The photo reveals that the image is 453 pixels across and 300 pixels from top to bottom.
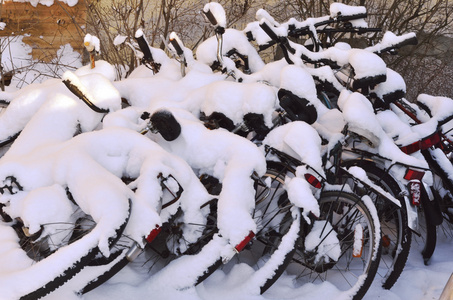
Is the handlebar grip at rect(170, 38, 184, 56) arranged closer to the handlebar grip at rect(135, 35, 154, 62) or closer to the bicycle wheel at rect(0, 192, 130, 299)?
the handlebar grip at rect(135, 35, 154, 62)

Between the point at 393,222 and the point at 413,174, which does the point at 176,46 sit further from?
the point at 393,222

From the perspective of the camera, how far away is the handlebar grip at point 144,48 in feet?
12.0

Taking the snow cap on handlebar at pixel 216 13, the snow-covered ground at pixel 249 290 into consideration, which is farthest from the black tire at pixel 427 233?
the snow cap on handlebar at pixel 216 13

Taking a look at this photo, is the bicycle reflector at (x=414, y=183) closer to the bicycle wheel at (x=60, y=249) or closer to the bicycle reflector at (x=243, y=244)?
the bicycle reflector at (x=243, y=244)

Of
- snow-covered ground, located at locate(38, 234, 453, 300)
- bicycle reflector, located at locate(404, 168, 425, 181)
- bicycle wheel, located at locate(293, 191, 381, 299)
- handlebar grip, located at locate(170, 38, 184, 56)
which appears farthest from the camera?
handlebar grip, located at locate(170, 38, 184, 56)

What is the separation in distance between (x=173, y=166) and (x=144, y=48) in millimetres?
1431

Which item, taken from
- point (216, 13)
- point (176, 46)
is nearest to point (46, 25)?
point (176, 46)

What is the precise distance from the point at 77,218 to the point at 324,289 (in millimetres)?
1478

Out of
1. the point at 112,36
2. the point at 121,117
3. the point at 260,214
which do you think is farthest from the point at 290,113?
the point at 112,36

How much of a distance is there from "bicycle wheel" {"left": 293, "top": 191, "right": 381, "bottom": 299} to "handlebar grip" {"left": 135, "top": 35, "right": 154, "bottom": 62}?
1664mm

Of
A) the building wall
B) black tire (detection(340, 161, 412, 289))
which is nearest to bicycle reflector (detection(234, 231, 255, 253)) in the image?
black tire (detection(340, 161, 412, 289))

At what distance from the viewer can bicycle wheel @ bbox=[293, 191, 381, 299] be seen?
2.82 m

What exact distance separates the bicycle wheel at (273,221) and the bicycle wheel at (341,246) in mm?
163

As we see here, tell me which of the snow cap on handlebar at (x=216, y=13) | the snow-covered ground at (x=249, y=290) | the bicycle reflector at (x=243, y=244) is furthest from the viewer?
the snow cap on handlebar at (x=216, y=13)
